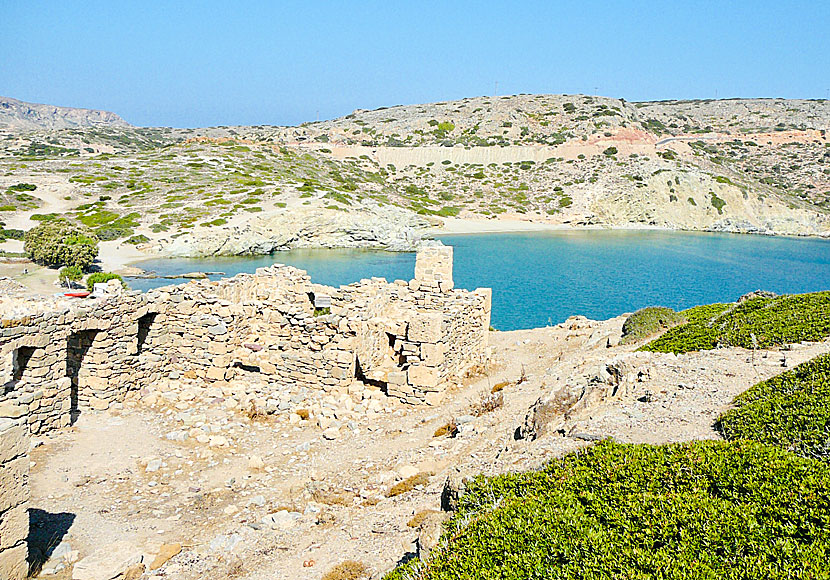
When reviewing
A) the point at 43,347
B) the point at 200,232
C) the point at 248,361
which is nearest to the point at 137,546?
the point at 43,347

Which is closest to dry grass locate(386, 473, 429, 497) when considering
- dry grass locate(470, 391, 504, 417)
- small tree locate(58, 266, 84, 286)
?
dry grass locate(470, 391, 504, 417)

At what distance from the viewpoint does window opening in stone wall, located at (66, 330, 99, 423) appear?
10500mm

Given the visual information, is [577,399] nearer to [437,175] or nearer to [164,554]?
[164,554]

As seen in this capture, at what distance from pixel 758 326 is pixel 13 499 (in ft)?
37.6

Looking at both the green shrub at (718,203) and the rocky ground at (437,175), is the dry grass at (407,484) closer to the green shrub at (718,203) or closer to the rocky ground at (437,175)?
the rocky ground at (437,175)

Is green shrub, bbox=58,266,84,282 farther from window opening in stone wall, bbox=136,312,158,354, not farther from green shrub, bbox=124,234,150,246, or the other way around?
window opening in stone wall, bbox=136,312,158,354

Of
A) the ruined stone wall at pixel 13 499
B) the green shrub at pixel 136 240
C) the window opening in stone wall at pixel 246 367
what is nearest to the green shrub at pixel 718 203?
the green shrub at pixel 136 240

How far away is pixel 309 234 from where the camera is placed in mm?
51625

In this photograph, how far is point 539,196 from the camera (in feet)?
259

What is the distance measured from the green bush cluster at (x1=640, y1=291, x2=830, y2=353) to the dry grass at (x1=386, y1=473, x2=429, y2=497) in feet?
18.5

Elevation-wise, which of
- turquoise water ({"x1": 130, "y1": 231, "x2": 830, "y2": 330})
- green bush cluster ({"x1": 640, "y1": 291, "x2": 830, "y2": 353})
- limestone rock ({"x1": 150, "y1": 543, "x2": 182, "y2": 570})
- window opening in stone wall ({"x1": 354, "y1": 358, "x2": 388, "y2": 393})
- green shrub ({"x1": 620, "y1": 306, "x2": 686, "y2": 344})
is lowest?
turquoise water ({"x1": 130, "y1": 231, "x2": 830, "y2": 330})

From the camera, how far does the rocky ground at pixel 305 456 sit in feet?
21.0

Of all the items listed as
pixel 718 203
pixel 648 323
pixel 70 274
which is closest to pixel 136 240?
pixel 70 274

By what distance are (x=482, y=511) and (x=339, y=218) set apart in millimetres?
49427
